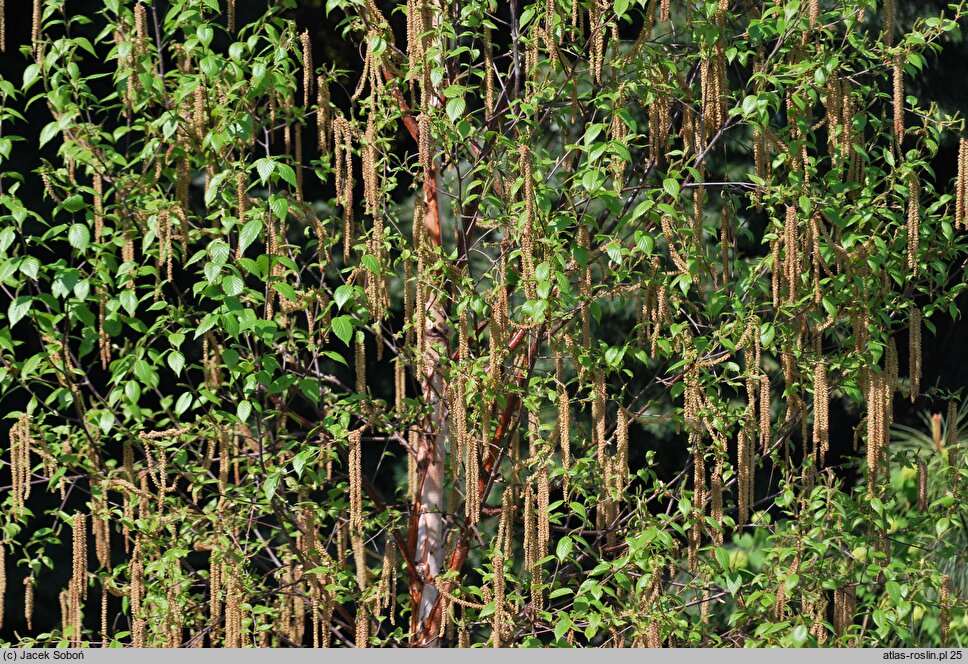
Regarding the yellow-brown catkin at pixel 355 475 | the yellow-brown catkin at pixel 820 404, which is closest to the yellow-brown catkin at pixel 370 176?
the yellow-brown catkin at pixel 355 475

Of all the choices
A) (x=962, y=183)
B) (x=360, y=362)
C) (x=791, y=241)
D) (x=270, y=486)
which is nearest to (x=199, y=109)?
(x=360, y=362)

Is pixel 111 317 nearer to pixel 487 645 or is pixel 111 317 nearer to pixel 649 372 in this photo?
pixel 487 645

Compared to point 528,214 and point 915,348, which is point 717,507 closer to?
point 915,348

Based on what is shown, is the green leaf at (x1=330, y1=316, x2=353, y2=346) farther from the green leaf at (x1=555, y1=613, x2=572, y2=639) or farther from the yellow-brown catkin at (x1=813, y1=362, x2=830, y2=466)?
the yellow-brown catkin at (x1=813, y1=362, x2=830, y2=466)

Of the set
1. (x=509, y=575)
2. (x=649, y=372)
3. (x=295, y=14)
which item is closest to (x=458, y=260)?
(x=509, y=575)

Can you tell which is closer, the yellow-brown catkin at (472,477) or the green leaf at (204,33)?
the green leaf at (204,33)

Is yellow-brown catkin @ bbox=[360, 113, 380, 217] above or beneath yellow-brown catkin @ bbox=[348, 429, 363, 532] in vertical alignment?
above

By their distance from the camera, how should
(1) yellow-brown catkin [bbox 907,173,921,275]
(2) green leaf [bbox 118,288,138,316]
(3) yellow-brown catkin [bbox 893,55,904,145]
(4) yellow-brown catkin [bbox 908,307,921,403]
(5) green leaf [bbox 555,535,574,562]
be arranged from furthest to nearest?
(4) yellow-brown catkin [bbox 908,307,921,403], (1) yellow-brown catkin [bbox 907,173,921,275], (3) yellow-brown catkin [bbox 893,55,904,145], (5) green leaf [bbox 555,535,574,562], (2) green leaf [bbox 118,288,138,316]

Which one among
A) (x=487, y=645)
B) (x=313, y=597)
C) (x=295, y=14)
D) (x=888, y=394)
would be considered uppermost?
(x=295, y=14)

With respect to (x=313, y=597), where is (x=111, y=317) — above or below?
above

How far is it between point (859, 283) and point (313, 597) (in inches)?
92.1

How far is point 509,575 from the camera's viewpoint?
4.19m

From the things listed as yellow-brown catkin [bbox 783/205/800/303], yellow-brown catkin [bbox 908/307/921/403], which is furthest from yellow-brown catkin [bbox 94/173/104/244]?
yellow-brown catkin [bbox 908/307/921/403]

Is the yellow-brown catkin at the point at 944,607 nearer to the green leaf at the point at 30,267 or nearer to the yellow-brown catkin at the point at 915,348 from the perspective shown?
the yellow-brown catkin at the point at 915,348
